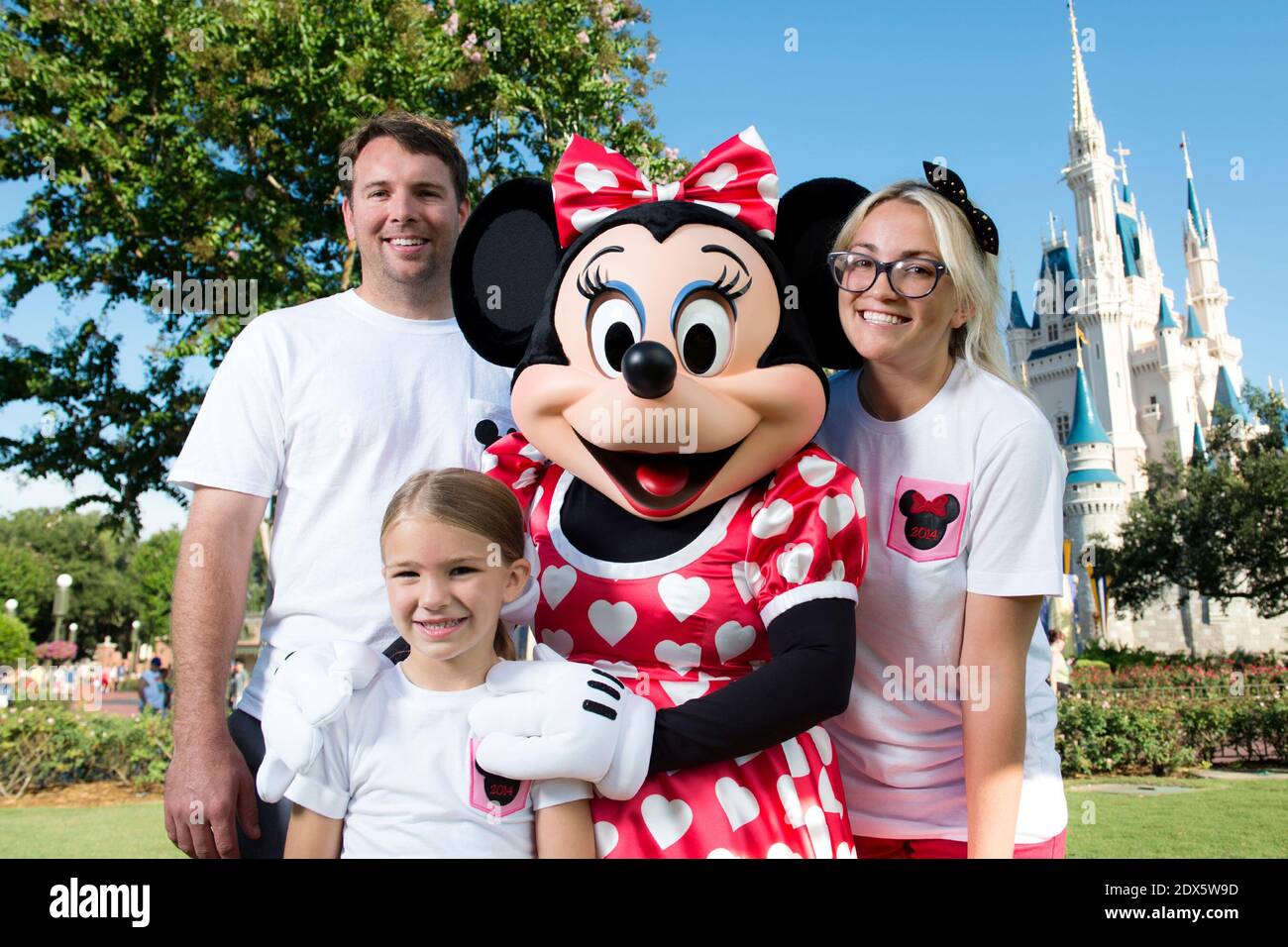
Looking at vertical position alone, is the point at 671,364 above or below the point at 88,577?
below

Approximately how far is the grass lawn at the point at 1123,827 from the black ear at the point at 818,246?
6.16 m

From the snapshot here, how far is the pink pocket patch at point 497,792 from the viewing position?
85.4 inches

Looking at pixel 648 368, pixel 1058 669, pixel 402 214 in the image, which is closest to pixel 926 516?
pixel 648 368

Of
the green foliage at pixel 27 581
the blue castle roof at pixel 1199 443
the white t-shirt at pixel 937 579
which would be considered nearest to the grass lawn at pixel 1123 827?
the white t-shirt at pixel 937 579

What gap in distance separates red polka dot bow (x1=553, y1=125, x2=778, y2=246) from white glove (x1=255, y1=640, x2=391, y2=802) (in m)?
1.30

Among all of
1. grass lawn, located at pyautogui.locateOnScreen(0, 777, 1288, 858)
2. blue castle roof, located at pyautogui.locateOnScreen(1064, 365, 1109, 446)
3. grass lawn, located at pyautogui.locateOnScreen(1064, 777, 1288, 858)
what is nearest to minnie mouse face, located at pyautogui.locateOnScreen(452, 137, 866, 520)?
grass lawn, located at pyautogui.locateOnScreen(1064, 777, 1288, 858)

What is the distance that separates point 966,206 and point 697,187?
2.47 ft

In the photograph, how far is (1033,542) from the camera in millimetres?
2559

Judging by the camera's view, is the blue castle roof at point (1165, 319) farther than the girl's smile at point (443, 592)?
Yes

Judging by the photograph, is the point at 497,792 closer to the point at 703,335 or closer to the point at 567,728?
the point at 567,728

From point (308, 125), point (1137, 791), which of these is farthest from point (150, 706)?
point (1137, 791)

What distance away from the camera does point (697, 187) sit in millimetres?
2750

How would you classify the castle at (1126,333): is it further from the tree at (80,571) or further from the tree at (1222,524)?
the tree at (80,571)
